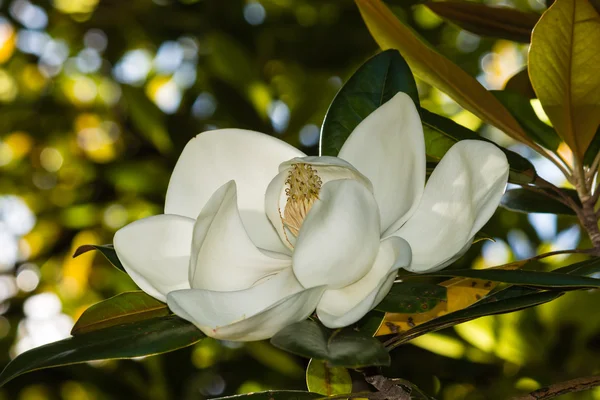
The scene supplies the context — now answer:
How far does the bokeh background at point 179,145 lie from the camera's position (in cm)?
159

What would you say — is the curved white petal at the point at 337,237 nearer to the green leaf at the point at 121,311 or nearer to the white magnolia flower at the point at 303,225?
the white magnolia flower at the point at 303,225

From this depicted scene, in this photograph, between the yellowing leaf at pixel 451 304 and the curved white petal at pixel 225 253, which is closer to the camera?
the curved white petal at pixel 225 253

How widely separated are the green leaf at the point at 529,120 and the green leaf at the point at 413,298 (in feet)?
1.53

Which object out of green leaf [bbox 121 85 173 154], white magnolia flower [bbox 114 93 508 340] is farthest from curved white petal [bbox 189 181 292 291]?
green leaf [bbox 121 85 173 154]

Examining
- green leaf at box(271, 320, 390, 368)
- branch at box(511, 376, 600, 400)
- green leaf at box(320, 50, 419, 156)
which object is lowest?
branch at box(511, 376, 600, 400)

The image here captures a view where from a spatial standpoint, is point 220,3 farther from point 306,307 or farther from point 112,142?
point 306,307

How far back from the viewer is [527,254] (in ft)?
6.32

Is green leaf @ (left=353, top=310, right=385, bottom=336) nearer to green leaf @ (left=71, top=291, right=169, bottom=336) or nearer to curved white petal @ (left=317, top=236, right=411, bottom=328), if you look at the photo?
curved white petal @ (left=317, top=236, right=411, bottom=328)

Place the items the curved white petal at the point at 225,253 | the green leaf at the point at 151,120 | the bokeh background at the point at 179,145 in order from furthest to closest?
the green leaf at the point at 151,120
the bokeh background at the point at 179,145
the curved white petal at the point at 225,253

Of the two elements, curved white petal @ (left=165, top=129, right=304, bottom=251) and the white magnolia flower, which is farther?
curved white petal @ (left=165, top=129, right=304, bottom=251)

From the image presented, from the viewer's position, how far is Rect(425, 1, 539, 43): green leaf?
1.14 m

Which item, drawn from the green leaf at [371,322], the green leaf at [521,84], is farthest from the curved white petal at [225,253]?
the green leaf at [521,84]

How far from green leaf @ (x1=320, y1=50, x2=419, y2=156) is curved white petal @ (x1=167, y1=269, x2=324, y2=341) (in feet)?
0.85

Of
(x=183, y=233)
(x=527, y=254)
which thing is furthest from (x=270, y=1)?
(x=183, y=233)
